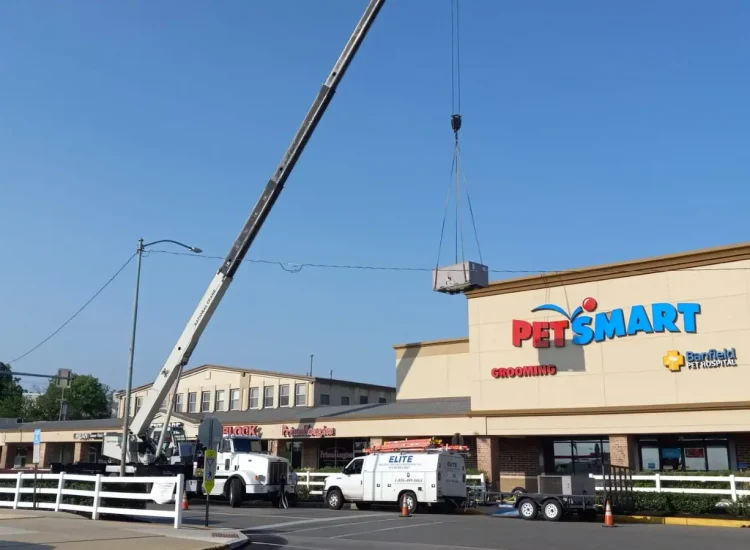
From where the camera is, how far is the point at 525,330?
110 feet

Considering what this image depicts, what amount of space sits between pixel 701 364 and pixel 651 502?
22.5 ft

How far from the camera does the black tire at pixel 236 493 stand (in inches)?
1194

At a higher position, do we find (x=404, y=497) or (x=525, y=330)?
(x=525, y=330)

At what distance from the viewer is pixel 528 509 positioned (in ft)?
78.5

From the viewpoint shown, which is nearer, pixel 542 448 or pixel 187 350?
pixel 187 350

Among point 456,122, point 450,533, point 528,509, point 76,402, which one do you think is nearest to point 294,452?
point 528,509

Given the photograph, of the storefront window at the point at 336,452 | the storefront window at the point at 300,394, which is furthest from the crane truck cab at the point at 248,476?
the storefront window at the point at 300,394

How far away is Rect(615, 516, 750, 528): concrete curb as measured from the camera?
22094 millimetres

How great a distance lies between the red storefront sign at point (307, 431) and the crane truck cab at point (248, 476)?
292 inches

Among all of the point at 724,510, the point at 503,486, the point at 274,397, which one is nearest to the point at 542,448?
the point at 503,486

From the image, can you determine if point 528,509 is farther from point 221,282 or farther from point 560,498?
point 221,282

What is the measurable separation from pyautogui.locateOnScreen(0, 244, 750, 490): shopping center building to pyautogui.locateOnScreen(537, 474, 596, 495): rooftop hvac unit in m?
6.52

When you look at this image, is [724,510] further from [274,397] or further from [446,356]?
[274,397]

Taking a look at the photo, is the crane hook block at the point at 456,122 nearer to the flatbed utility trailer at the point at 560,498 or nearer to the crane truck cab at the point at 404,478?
the crane truck cab at the point at 404,478
